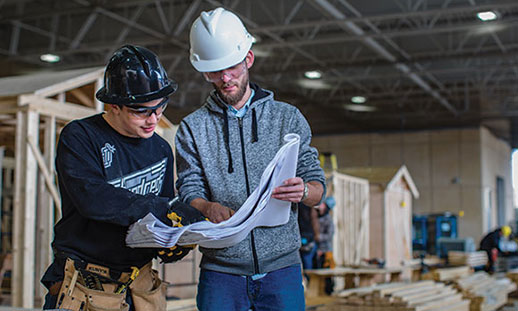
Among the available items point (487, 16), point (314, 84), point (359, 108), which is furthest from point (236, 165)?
point (359, 108)

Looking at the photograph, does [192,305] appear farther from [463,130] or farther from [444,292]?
[463,130]

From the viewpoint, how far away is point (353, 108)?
27.9 metres

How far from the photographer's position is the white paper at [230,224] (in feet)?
8.02

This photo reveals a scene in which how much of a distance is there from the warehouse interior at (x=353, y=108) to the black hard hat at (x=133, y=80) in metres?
4.52

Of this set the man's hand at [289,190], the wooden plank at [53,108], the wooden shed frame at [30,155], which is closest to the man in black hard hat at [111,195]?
the man's hand at [289,190]

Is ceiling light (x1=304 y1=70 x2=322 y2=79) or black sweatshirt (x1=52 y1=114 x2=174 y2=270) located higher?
ceiling light (x1=304 y1=70 x2=322 y2=79)

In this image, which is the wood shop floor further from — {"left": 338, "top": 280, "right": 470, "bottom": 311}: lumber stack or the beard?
the beard

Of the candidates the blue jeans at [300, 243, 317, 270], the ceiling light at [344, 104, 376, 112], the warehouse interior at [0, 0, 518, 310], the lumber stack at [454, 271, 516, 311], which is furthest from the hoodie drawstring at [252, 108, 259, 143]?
the ceiling light at [344, 104, 376, 112]

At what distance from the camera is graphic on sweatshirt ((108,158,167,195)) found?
272cm

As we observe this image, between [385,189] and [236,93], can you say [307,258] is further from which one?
[236,93]

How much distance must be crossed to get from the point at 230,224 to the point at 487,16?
47.8ft

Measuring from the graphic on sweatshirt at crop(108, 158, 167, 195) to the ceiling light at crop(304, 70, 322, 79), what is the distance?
1835cm

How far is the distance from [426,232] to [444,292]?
54.6 ft

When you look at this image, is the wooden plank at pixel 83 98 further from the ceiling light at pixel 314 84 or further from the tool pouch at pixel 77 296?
the ceiling light at pixel 314 84
